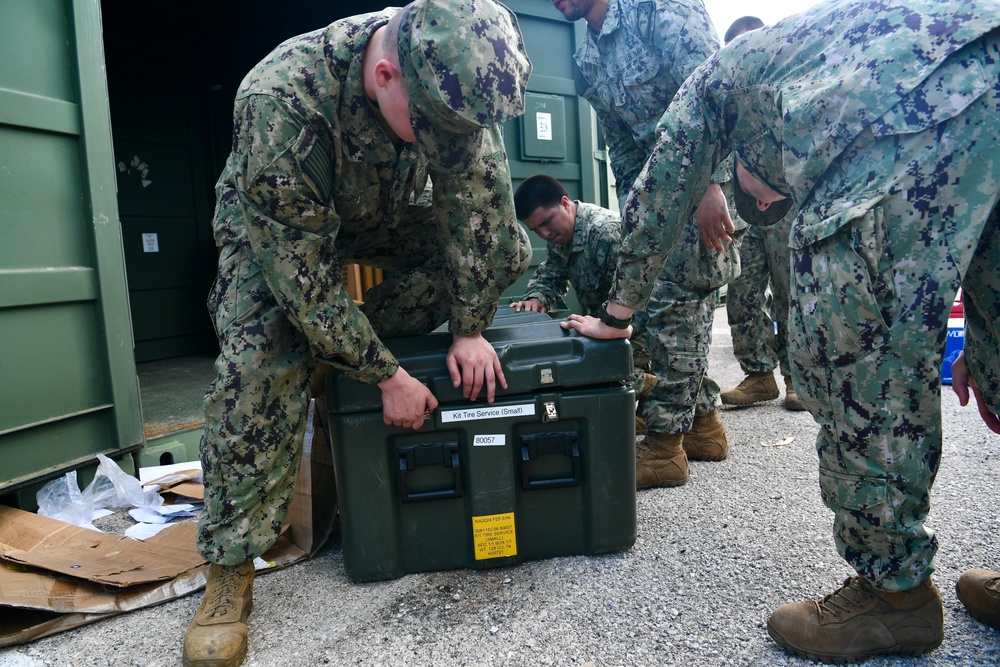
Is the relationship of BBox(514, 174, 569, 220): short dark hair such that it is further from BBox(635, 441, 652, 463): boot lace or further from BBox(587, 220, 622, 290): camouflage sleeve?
BBox(635, 441, 652, 463): boot lace

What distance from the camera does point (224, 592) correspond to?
172 centimetres

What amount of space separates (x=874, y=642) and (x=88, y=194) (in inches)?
114

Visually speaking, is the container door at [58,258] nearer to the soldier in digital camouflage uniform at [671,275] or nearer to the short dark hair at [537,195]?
the short dark hair at [537,195]

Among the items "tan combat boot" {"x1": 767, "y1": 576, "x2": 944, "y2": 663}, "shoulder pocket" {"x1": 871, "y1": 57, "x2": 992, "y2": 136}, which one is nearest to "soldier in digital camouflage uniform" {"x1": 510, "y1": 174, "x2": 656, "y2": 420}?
"tan combat boot" {"x1": 767, "y1": 576, "x2": 944, "y2": 663}

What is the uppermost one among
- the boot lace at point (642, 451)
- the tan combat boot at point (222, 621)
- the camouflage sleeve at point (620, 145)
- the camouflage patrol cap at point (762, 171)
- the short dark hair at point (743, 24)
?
the short dark hair at point (743, 24)

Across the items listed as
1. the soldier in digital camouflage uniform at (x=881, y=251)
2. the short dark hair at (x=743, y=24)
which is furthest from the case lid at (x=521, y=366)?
the short dark hair at (x=743, y=24)

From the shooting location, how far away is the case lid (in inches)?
73.4

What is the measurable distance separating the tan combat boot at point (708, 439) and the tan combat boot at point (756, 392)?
0.94 m

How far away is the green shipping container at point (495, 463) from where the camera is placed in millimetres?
1896

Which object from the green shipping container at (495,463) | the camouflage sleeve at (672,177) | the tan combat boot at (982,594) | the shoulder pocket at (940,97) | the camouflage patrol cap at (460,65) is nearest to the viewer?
the shoulder pocket at (940,97)

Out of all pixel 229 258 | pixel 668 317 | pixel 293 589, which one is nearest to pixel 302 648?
pixel 293 589

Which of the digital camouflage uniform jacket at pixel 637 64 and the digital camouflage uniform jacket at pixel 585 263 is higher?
the digital camouflage uniform jacket at pixel 637 64

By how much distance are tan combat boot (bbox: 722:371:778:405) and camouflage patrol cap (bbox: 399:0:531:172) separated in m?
2.70

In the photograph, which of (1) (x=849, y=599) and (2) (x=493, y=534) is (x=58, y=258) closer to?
(2) (x=493, y=534)
